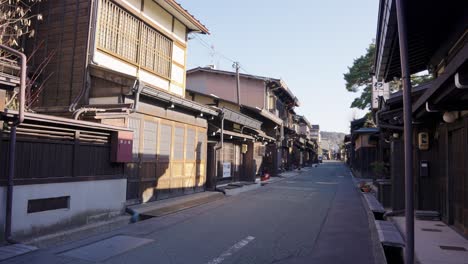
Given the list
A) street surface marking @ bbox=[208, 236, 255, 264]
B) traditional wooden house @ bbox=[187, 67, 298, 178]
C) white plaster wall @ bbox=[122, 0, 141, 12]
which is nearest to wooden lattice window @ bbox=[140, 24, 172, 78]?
white plaster wall @ bbox=[122, 0, 141, 12]

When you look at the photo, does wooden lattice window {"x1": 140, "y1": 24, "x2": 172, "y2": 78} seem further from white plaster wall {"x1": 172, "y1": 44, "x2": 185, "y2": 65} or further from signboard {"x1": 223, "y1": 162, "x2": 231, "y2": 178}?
signboard {"x1": 223, "y1": 162, "x2": 231, "y2": 178}

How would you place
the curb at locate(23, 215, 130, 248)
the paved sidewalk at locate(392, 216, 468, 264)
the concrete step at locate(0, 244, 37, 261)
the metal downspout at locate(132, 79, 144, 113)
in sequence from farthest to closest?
1. the metal downspout at locate(132, 79, 144, 113)
2. the curb at locate(23, 215, 130, 248)
3. the paved sidewalk at locate(392, 216, 468, 264)
4. the concrete step at locate(0, 244, 37, 261)

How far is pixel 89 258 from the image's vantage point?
6.73 m

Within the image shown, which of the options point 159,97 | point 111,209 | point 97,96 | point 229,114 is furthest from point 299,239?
point 229,114

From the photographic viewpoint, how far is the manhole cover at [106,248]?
22.5ft

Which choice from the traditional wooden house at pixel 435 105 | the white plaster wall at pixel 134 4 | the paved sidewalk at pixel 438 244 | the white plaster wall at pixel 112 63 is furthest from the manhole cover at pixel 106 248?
the white plaster wall at pixel 134 4

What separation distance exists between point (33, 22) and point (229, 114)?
31.8 ft

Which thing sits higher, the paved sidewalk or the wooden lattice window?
the wooden lattice window

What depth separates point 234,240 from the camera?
27.7ft

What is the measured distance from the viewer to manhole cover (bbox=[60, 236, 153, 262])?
687 cm

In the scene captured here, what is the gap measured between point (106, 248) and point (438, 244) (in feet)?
23.6

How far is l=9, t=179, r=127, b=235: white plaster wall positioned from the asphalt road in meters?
0.74

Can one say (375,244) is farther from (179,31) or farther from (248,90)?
(248,90)

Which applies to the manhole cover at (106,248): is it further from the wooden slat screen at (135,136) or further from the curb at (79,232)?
the wooden slat screen at (135,136)
